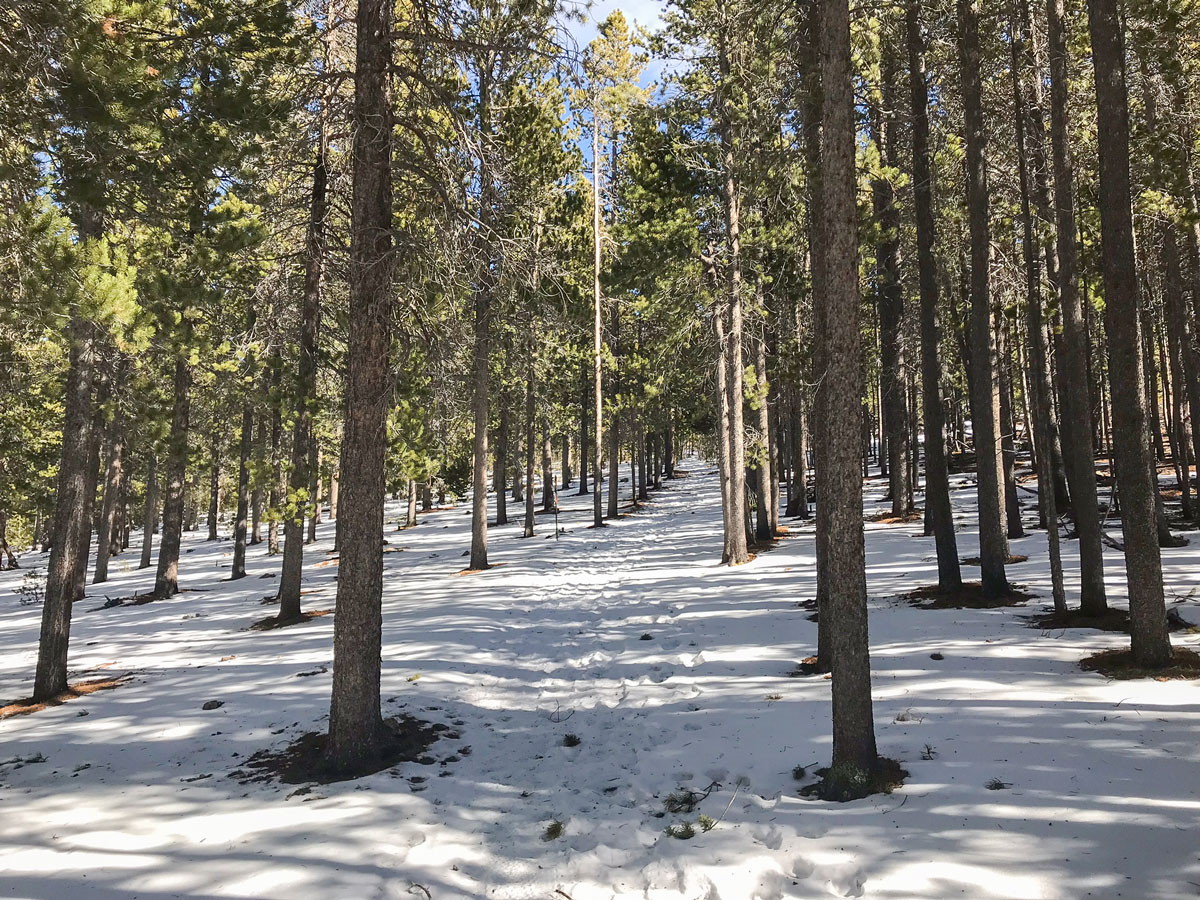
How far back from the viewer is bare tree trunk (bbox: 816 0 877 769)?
4.85 metres

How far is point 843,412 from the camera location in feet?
16.1

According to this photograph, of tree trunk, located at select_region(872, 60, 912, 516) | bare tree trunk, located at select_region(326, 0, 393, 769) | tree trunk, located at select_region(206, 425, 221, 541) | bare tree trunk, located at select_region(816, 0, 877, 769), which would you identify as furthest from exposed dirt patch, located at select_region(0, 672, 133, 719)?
tree trunk, located at select_region(872, 60, 912, 516)

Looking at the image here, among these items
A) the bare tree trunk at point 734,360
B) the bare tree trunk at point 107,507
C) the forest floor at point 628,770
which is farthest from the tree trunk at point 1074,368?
the bare tree trunk at point 107,507

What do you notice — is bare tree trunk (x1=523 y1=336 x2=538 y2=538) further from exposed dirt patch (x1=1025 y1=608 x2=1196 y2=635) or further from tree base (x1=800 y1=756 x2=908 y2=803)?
tree base (x1=800 y1=756 x2=908 y2=803)

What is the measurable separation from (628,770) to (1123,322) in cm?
640

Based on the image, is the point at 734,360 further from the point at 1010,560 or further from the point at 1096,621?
the point at 1096,621

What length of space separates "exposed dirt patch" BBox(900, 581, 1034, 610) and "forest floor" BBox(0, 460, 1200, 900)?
0.26 m

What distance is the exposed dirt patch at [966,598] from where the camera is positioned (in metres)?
9.55

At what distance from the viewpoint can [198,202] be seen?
794 cm

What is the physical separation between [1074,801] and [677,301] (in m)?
14.0

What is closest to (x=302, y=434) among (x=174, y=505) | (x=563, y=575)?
Result: (x=563, y=575)

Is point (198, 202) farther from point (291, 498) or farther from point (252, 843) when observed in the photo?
point (252, 843)

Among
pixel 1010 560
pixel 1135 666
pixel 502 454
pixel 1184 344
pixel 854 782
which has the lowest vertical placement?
pixel 854 782

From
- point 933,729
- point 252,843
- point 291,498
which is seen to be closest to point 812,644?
point 933,729
